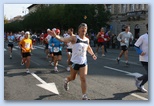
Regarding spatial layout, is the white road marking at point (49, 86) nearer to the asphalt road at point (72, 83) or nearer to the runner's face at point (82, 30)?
the asphalt road at point (72, 83)

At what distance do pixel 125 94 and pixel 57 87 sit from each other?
163 cm

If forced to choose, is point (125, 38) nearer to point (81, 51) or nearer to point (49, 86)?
point (49, 86)

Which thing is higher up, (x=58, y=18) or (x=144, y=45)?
(x=58, y=18)

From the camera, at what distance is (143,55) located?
23.0 feet

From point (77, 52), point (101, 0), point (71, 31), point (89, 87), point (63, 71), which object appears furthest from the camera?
point (63, 71)

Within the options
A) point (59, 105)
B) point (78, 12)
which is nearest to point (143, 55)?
point (59, 105)

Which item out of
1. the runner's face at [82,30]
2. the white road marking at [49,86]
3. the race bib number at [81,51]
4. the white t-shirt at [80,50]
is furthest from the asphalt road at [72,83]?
the runner's face at [82,30]

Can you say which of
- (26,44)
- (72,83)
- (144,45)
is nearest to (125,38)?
(26,44)

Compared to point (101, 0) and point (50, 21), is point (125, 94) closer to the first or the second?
point (101, 0)

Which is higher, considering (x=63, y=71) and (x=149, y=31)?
(x=149, y=31)

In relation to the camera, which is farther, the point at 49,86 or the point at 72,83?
the point at 72,83

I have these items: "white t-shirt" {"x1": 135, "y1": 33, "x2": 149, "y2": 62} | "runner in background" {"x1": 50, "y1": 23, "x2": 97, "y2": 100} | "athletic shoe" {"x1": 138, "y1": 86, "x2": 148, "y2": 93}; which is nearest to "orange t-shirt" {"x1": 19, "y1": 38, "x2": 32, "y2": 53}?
"runner in background" {"x1": 50, "y1": 23, "x2": 97, "y2": 100}

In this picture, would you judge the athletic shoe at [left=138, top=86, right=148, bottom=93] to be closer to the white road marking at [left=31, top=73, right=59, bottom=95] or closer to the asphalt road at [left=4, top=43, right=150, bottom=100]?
the asphalt road at [left=4, top=43, right=150, bottom=100]

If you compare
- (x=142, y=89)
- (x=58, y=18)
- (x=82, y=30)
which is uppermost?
(x=58, y=18)
